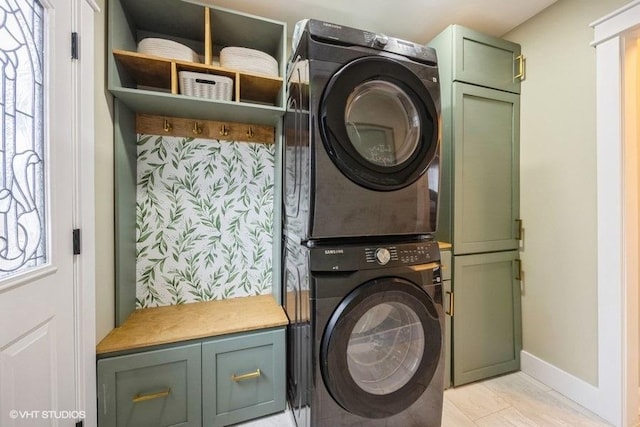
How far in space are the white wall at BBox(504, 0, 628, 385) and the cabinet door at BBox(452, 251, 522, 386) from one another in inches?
4.6

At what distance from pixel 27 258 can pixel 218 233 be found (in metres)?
1.05

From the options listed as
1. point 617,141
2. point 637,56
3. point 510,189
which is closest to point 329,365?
point 510,189

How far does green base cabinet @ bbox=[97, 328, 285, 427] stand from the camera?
1.31 m

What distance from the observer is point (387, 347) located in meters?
1.29

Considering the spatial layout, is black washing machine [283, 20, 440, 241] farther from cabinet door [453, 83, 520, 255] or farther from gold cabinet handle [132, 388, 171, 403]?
gold cabinet handle [132, 388, 171, 403]

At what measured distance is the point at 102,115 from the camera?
1336 mm

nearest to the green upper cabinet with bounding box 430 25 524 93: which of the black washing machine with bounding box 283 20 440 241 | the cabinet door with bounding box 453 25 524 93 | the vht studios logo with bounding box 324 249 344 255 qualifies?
the cabinet door with bounding box 453 25 524 93

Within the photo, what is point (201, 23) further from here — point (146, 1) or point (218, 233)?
point (218, 233)

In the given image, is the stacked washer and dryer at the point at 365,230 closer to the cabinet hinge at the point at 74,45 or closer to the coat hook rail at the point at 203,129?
the coat hook rail at the point at 203,129

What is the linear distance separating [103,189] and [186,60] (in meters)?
0.84

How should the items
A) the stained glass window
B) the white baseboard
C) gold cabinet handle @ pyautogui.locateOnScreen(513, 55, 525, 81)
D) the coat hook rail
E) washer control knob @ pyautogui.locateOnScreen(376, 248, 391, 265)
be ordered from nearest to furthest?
the stained glass window < washer control knob @ pyautogui.locateOnScreen(376, 248, 391, 265) < the white baseboard < the coat hook rail < gold cabinet handle @ pyautogui.locateOnScreen(513, 55, 525, 81)

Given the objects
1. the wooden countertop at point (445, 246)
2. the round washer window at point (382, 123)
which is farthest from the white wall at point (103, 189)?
the wooden countertop at point (445, 246)

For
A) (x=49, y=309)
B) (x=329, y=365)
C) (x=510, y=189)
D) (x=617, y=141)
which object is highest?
(x=617, y=141)

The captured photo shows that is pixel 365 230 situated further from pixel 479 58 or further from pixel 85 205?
pixel 479 58
